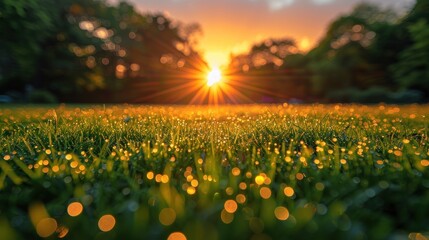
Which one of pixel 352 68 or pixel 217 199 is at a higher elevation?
pixel 352 68

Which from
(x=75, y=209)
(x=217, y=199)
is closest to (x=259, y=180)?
(x=217, y=199)

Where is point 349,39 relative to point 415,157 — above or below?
above

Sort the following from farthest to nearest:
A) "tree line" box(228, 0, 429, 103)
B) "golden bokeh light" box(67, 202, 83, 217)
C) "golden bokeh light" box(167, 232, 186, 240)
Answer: "tree line" box(228, 0, 429, 103) → "golden bokeh light" box(67, 202, 83, 217) → "golden bokeh light" box(167, 232, 186, 240)

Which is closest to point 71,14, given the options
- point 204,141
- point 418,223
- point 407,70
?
point 407,70

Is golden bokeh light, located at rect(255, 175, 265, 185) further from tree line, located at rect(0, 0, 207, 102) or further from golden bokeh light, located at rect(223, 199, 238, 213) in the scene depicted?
tree line, located at rect(0, 0, 207, 102)

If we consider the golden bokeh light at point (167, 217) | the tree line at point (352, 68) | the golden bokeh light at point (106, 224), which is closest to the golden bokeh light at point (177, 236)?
the golden bokeh light at point (167, 217)

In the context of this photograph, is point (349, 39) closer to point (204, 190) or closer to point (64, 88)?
point (64, 88)

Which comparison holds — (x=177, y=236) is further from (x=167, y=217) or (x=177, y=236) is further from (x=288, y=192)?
(x=288, y=192)

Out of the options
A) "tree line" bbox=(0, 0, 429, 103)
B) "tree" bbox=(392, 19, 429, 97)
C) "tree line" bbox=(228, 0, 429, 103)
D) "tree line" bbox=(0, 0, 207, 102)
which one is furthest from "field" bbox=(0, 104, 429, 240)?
"tree line" bbox=(228, 0, 429, 103)
